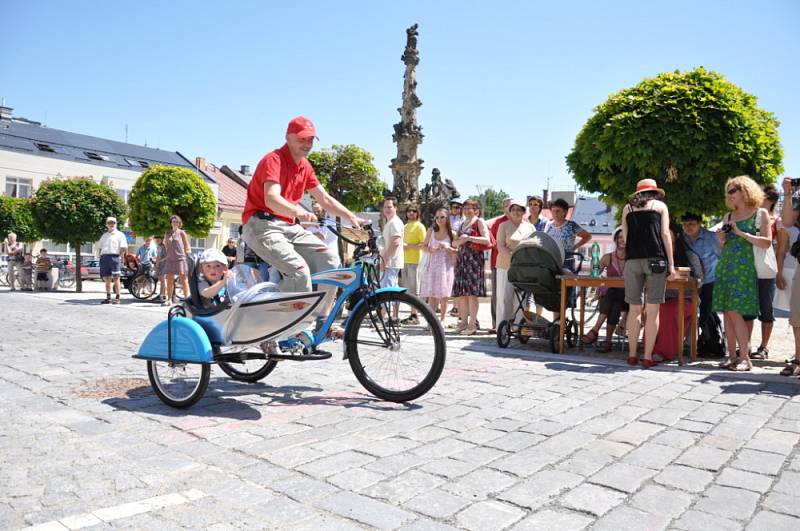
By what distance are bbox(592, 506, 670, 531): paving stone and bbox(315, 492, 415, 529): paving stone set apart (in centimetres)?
79

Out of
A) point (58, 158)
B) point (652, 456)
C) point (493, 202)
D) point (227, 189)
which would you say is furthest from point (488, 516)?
point (493, 202)

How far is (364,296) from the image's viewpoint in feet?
15.8

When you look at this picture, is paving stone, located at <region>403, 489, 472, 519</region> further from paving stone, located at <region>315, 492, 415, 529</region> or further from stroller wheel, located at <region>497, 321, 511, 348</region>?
stroller wheel, located at <region>497, 321, 511, 348</region>

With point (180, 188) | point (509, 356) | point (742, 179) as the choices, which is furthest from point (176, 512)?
point (180, 188)

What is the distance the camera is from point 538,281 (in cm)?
768

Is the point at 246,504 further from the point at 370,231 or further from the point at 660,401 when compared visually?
the point at 660,401

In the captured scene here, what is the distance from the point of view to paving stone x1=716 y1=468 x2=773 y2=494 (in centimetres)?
307

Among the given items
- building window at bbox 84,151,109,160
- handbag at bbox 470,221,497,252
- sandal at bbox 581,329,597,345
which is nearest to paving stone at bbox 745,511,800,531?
sandal at bbox 581,329,597,345

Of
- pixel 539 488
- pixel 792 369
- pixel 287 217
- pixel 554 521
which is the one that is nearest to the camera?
pixel 554 521

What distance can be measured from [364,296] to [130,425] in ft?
5.91

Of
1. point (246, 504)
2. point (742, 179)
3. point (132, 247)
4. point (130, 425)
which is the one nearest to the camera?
point (246, 504)

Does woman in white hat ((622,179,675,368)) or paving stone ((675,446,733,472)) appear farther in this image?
woman in white hat ((622,179,675,368))

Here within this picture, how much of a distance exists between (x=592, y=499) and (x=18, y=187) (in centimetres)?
5310

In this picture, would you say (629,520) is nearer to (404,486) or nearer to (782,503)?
(782,503)
